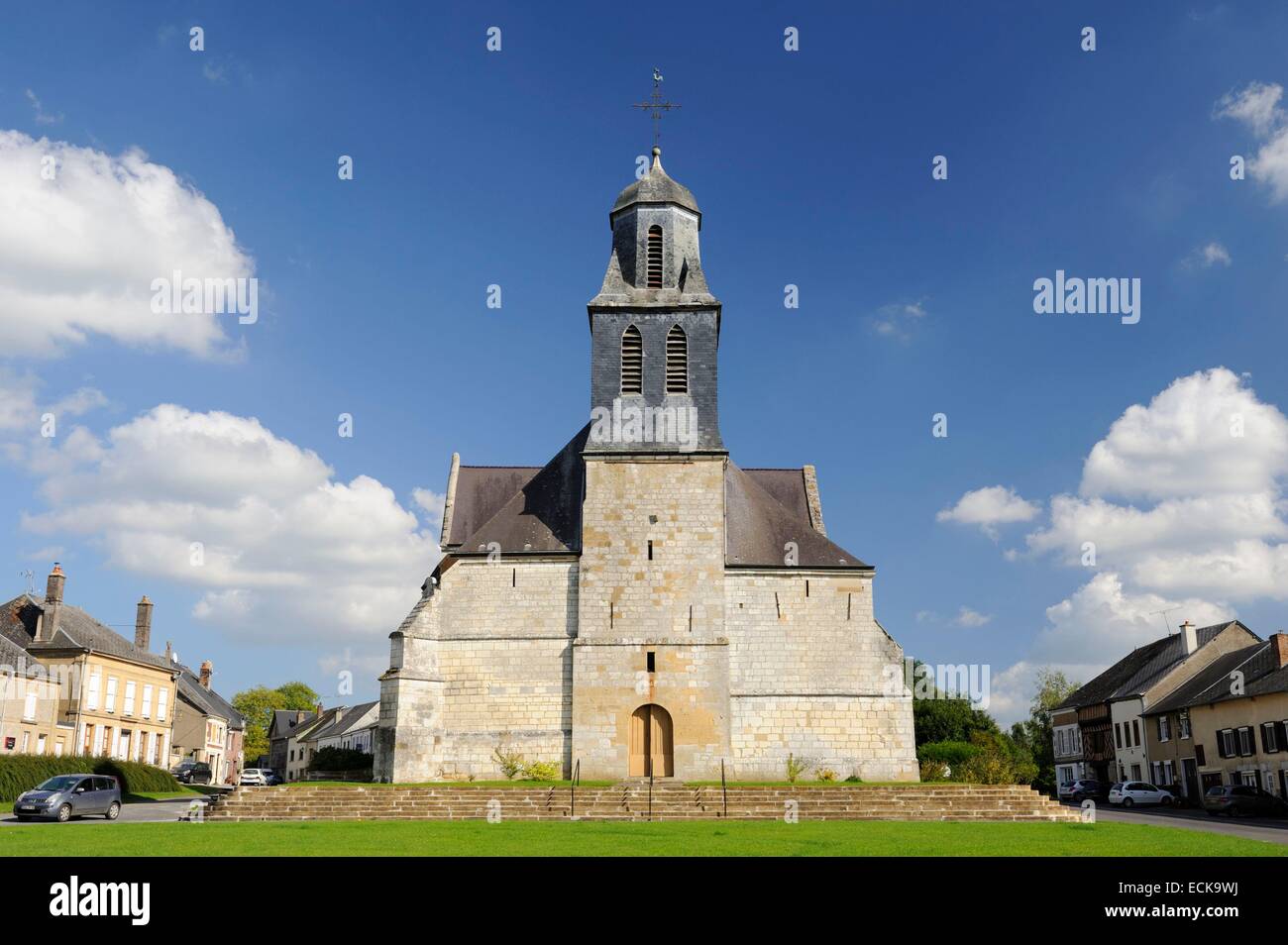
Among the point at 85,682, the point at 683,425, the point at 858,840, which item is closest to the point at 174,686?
the point at 85,682

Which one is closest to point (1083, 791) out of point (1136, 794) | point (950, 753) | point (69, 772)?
point (1136, 794)

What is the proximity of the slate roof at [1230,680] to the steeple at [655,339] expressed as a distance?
2295 cm

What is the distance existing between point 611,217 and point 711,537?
35.3 feet

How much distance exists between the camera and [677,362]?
2994 centimetres

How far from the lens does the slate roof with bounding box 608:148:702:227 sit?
102ft

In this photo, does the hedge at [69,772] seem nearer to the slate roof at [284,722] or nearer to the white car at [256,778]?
the white car at [256,778]

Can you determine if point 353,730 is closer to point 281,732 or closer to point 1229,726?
point 281,732

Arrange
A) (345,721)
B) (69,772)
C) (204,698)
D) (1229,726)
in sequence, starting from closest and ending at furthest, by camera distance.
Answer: (69,772)
(1229,726)
(204,698)
(345,721)

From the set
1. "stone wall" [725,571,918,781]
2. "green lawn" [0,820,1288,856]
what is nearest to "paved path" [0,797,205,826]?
"green lawn" [0,820,1288,856]

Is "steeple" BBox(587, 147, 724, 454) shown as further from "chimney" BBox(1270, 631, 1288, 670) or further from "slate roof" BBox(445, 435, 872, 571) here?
"chimney" BBox(1270, 631, 1288, 670)

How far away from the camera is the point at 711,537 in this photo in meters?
28.5

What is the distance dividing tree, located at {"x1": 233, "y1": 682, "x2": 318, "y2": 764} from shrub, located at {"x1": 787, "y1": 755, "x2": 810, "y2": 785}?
69230 millimetres

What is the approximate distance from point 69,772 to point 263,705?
195 feet
